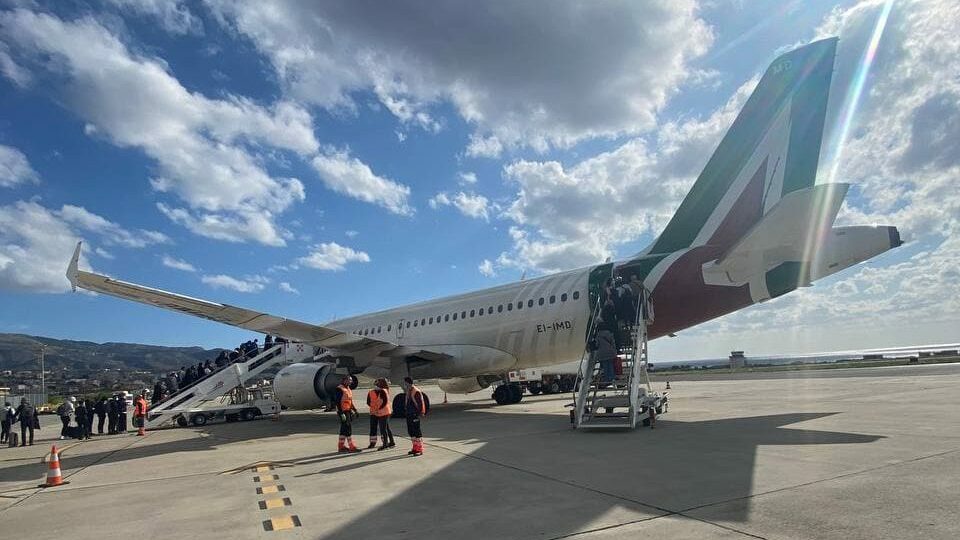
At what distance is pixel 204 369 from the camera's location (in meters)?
23.7

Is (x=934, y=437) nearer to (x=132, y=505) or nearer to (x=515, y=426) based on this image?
(x=515, y=426)

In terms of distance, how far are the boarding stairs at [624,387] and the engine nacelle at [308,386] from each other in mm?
8722

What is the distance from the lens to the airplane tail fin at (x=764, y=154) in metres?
13.6

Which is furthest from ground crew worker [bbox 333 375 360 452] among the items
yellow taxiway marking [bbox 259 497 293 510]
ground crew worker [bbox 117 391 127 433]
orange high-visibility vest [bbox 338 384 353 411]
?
ground crew worker [bbox 117 391 127 433]

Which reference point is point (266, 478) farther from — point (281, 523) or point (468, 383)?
point (468, 383)

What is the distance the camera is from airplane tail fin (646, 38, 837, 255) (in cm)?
1359

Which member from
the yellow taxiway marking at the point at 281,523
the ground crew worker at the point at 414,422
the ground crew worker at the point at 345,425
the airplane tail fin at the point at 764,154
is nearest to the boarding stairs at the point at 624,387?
the airplane tail fin at the point at 764,154

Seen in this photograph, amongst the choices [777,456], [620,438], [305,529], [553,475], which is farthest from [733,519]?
[620,438]

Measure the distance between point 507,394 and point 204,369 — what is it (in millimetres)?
12265

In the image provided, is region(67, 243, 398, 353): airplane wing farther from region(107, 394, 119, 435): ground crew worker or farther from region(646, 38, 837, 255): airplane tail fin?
region(646, 38, 837, 255): airplane tail fin

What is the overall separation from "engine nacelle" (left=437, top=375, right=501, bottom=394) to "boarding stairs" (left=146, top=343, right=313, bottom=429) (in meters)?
5.67

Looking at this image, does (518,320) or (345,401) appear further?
(518,320)

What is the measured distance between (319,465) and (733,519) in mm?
6820

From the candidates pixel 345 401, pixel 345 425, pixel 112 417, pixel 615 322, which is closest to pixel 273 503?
pixel 345 425
